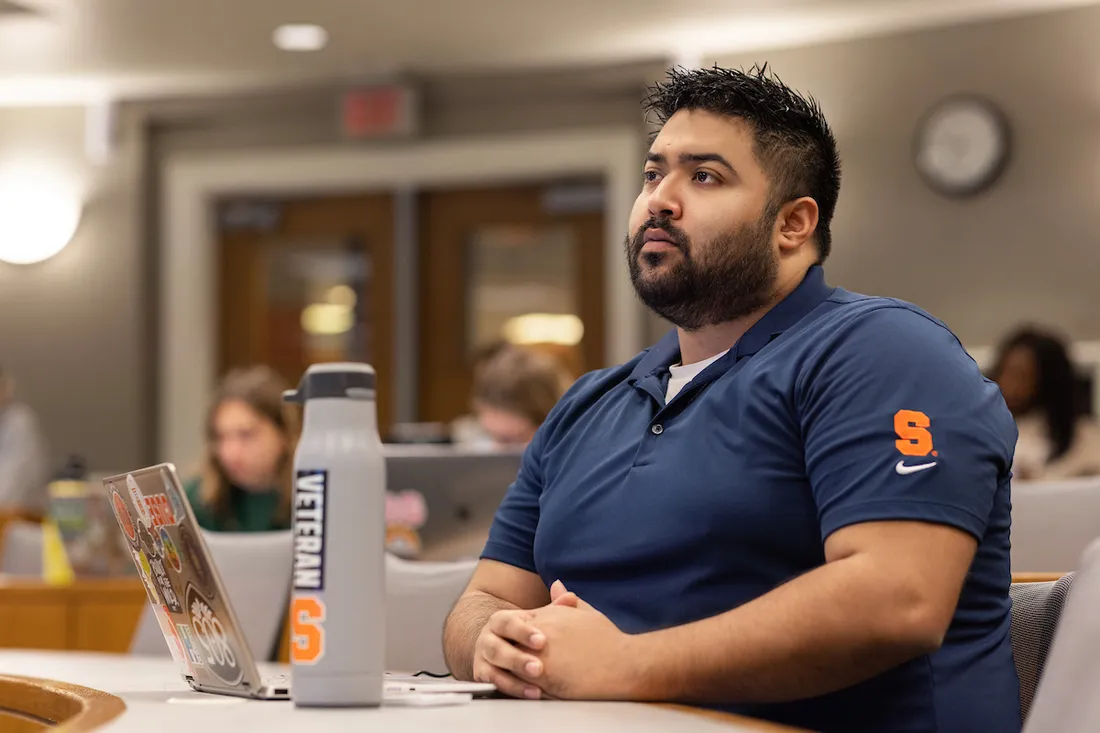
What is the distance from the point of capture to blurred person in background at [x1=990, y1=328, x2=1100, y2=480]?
4.35 metres

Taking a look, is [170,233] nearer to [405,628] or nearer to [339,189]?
[339,189]

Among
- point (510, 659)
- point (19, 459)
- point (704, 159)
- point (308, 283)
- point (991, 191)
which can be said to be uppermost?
point (991, 191)

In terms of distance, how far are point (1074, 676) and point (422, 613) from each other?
→ 1189 mm

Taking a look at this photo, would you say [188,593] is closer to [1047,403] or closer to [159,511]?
[159,511]

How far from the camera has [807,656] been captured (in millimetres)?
1204

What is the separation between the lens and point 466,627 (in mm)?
1494

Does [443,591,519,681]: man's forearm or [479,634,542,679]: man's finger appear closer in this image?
[479,634,542,679]: man's finger

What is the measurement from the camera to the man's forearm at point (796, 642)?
1183 mm

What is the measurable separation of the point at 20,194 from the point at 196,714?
6323mm

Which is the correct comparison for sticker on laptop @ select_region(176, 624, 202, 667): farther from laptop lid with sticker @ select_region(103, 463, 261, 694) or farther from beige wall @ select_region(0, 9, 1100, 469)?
beige wall @ select_region(0, 9, 1100, 469)

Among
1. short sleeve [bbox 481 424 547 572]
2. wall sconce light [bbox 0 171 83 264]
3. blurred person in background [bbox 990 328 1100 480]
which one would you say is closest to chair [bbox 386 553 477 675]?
short sleeve [bbox 481 424 547 572]

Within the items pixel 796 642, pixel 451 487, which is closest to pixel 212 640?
pixel 796 642

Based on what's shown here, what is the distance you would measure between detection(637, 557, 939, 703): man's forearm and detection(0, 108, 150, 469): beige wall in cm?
576


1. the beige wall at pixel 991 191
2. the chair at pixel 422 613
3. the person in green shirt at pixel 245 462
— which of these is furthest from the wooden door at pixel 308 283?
the chair at pixel 422 613
